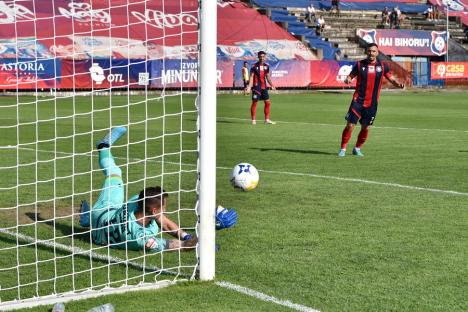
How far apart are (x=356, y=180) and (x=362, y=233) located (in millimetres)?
3726

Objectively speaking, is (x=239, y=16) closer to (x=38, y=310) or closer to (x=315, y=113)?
(x=315, y=113)

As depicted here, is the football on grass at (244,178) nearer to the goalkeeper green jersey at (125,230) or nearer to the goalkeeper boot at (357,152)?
the goalkeeper green jersey at (125,230)

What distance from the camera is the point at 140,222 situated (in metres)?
7.12

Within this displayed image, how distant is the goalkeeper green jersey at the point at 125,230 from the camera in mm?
6941

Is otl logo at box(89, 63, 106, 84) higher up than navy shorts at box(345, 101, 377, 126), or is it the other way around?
otl logo at box(89, 63, 106, 84)

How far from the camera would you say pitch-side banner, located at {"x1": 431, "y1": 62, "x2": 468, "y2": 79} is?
50375 mm

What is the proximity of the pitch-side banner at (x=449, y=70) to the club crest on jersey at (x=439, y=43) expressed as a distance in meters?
5.74

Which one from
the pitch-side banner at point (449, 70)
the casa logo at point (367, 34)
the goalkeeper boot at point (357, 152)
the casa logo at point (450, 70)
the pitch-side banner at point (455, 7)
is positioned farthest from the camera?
the pitch-side banner at point (455, 7)

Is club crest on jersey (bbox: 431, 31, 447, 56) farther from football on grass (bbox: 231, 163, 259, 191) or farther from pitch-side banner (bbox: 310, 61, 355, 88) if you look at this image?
football on grass (bbox: 231, 163, 259, 191)

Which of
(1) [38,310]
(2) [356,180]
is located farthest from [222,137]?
(1) [38,310]

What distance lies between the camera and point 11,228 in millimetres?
7926

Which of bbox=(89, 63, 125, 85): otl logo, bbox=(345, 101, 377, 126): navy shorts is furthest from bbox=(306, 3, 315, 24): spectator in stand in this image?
bbox=(345, 101, 377, 126): navy shorts

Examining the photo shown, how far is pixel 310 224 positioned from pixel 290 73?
35326 millimetres

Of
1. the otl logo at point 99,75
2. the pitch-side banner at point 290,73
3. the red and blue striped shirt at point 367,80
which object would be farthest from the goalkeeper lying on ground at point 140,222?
the pitch-side banner at point 290,73
